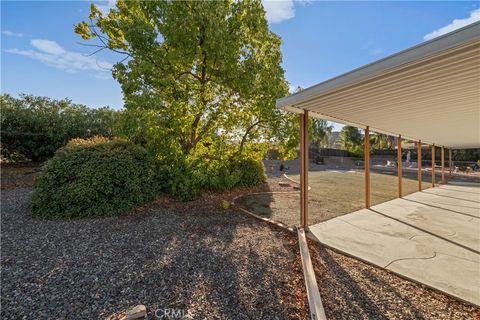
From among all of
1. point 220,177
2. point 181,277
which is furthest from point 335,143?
point 181,277

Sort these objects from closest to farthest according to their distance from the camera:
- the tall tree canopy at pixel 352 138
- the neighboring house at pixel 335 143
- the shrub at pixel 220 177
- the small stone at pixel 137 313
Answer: the small stone at pixel 137 313
the shrub at pixel 220 177
the tall tree canopy at pixel 352 138
the neighboring house at pixel 335 143

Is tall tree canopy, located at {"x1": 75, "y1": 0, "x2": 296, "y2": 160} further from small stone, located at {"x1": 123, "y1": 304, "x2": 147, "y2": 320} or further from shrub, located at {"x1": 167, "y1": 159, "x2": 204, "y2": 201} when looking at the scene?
small stone, located at {"x1": 123, "y1": 304, "x2": 147, "y2": 320}

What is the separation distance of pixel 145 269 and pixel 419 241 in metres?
4.99

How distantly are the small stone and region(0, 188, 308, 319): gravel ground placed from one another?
9 centimetres

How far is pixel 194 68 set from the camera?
23.3 ft

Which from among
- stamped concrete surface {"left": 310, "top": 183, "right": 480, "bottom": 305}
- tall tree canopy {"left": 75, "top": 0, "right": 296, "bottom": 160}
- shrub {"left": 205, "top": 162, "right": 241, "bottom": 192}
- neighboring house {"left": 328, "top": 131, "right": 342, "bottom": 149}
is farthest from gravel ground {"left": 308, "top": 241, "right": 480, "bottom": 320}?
neighboring house {"left": 328, "top": 131, "right": 342, "bottom": 149}

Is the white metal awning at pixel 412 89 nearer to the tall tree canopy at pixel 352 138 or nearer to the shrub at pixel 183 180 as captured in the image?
the shrub at pixel 183 180

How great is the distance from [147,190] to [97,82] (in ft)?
14.0

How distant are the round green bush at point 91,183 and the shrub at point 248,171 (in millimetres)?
3901

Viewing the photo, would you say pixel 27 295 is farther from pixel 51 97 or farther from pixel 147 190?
pixel 51 97

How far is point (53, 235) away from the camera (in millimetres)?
3641

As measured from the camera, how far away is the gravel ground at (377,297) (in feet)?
7.42

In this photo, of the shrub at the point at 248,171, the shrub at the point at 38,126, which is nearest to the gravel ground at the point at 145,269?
the shrub at the point at 248,171

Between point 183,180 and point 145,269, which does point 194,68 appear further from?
point 145,269
